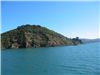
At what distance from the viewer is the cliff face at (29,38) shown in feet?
198

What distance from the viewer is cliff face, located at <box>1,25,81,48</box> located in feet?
198

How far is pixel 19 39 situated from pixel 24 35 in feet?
10.1

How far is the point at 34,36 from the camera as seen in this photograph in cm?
6694

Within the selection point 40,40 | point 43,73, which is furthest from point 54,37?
point 43,73

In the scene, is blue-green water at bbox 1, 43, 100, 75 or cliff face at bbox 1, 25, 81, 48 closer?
blue-green water at bbox 1, 43, 100, 75

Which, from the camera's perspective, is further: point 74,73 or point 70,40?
point 70,40

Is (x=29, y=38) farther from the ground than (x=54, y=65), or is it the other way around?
(x=54, y=65)

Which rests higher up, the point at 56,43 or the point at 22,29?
the point at 22,29

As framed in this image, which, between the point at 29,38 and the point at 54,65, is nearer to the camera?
the point at 54,65

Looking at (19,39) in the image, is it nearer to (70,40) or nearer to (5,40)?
(5,40)

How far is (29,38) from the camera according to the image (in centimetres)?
6353

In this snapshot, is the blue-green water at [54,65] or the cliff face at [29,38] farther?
the cliff face at [29,38]

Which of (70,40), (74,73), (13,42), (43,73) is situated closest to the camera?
(74,73)

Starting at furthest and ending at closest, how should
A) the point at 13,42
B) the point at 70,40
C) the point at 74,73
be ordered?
the point at 70,40 < the point at 13,42 < the point at 74,73
